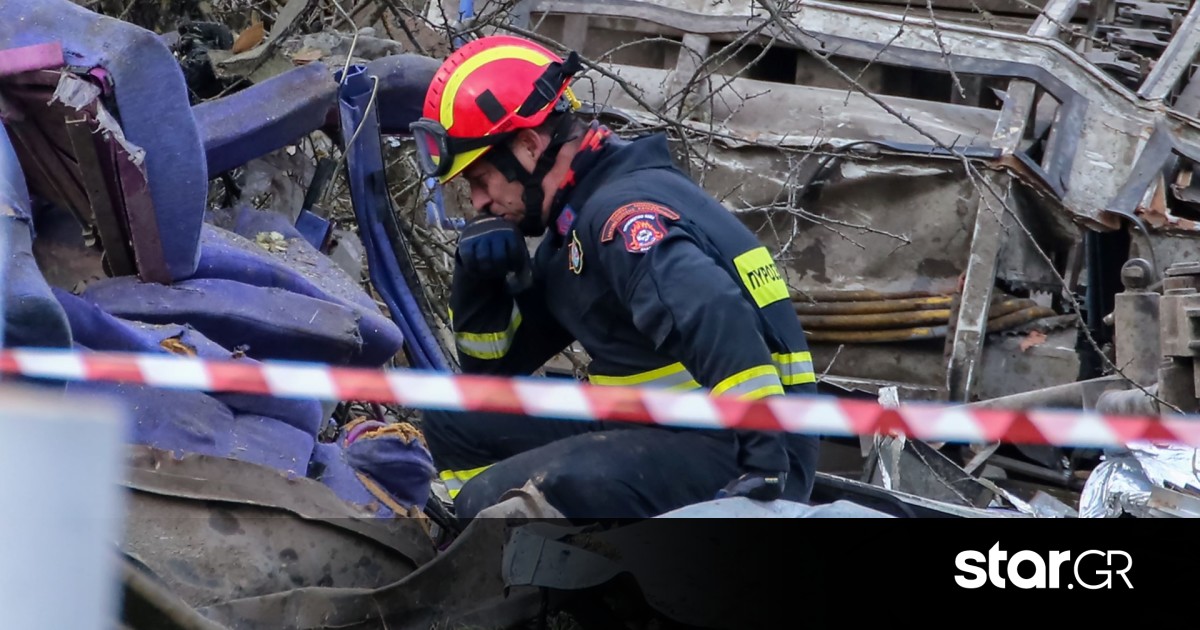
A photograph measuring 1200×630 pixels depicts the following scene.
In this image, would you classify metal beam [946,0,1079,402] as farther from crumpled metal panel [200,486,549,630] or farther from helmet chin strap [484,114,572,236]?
crumpled metal panel [200,486,549,630]

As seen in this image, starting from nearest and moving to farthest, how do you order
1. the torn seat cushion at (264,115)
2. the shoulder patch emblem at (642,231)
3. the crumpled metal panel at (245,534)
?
the crumpled metal panel at (245,534), the shoulder patch emblem at (642,231), the torn seat cushion at (264,115)

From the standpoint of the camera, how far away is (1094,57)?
756cm

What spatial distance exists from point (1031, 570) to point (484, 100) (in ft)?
5.22

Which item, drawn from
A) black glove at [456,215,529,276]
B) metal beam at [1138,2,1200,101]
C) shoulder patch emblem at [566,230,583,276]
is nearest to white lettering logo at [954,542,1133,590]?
shoulder patch emblem at [566,230,583,276]

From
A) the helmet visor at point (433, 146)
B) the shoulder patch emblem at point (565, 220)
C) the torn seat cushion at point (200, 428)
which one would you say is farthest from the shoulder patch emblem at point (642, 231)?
the torn seat cushion at point (200, 428)

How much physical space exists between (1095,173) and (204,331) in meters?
4.75

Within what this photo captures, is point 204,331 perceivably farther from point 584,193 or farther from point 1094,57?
point 1094,57

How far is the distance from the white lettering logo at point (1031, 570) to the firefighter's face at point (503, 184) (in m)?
1.42

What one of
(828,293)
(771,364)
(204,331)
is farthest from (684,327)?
(828,293)

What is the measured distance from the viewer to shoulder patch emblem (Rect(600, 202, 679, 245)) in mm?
2980

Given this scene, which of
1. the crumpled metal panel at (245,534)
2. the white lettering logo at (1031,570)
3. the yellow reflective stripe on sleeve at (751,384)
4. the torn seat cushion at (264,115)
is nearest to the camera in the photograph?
the white lettering logo at (1031,570)

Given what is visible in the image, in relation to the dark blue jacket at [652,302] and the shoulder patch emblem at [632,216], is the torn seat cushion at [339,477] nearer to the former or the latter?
the dark blue jacket at [652,302]

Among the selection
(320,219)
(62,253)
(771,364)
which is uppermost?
(771,364)

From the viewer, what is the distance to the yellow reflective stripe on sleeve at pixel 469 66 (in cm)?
330
